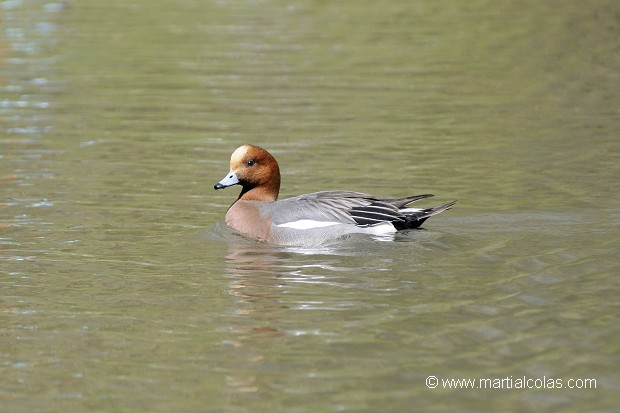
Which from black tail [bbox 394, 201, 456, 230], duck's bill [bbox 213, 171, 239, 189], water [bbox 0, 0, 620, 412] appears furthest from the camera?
duck's bill [bbox 213, 171, 239, 189]

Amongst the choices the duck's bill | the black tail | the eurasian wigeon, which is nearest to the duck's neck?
the duck's bill

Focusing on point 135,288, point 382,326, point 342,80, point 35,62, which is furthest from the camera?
point 35,62

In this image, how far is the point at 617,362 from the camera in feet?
21.3

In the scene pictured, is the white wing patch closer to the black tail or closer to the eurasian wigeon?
the eurasian wigeon

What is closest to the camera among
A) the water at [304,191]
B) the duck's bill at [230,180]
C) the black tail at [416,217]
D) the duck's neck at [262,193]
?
the water at [304,191]

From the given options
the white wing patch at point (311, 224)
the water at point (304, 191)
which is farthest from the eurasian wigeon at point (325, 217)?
the water at point (304, 191)

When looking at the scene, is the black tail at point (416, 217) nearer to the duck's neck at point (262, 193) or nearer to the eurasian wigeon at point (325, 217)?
the eurasian wigeon at point (325, 217)

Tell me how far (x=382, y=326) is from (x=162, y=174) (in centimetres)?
551

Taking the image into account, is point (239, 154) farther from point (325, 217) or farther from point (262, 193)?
point (325, 217)

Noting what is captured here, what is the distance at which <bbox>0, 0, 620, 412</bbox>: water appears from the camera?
6.57 metres

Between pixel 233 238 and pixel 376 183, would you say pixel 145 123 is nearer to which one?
pixel 376 183

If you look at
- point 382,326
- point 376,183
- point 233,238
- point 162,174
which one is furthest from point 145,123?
point 382,326

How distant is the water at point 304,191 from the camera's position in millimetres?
6566

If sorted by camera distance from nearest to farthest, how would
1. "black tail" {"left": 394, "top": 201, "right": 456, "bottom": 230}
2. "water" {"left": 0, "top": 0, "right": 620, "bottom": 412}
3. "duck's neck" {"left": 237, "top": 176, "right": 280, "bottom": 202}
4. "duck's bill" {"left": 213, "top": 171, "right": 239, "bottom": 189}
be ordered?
"water" {"left": 0, "top": 0, "right": 620, "bottom": 412}, "black tail" {"left": 394, "top": 201, "right": 456, "bottom": 230}, "duck's bill" {"left": 213, "top": 171, "right": 239, "bottom": 189}, "duck's neck" {"left": 237, "top": 176, "right": 280, "bottom": 202}
